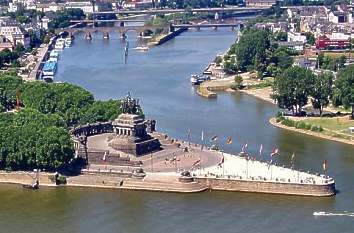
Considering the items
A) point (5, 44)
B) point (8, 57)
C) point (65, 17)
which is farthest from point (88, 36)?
point (8, 57)

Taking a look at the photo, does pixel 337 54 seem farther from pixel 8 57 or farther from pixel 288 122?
pixel 288 122

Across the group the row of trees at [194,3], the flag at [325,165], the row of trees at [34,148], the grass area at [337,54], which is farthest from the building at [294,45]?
the row of trees at [194,3]

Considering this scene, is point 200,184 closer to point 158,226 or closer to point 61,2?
point 158,226

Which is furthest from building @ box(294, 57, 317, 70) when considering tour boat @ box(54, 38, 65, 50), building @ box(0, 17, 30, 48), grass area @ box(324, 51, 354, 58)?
building @ box(0, 17, 30, 48)

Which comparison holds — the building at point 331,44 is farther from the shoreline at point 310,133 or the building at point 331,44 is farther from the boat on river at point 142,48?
the shoreline at point 310,133

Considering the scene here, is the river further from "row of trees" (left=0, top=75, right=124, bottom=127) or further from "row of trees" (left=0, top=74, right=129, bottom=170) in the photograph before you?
"row of trees" (left=0, top=75, right=124, bottom=127)

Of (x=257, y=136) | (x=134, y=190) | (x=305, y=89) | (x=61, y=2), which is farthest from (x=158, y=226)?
(x=61, y=2)

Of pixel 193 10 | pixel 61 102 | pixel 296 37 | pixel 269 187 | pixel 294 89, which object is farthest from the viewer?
pixel 193 10
